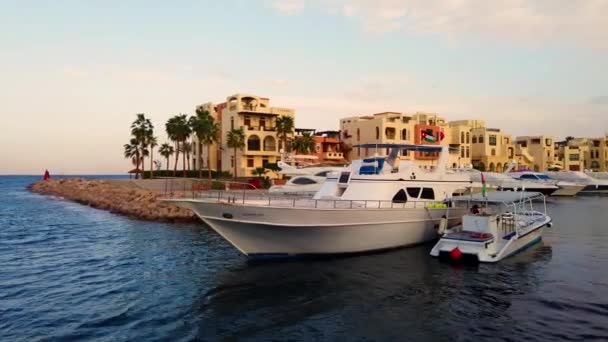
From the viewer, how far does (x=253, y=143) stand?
55812 millimetres

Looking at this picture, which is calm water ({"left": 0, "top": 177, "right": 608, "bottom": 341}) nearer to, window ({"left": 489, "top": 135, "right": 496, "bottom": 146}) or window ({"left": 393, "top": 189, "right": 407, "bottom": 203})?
window ({"left": 393, "top": 189, "right": 407, "bottom": 203})

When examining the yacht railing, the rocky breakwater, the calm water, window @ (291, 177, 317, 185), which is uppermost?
window @ (291, 177, 317, 185)

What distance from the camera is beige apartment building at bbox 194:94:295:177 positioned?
181 feet

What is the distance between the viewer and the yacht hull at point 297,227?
15403mm

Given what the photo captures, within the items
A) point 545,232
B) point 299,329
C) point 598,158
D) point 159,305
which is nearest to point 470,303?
point 299,329

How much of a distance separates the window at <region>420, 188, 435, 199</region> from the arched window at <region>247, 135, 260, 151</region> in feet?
122

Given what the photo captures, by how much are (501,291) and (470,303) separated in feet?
5.57

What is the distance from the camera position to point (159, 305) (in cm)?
1197

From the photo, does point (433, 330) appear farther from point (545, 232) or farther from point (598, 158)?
point (598, 158)

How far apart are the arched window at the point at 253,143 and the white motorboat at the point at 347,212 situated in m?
35.8

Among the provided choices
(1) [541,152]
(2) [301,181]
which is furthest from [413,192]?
(1) [541,152]

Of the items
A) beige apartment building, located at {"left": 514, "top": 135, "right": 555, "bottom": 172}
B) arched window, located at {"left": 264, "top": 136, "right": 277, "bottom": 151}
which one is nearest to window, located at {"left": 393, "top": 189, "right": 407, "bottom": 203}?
arched window, located at {"left": 264, "top": 136, "right": 277, "bottom": 151}

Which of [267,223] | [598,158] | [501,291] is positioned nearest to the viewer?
[501,291]

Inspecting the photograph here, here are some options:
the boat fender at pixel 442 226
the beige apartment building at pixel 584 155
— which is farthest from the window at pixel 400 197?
the beige apartment building at pixel 584 155
